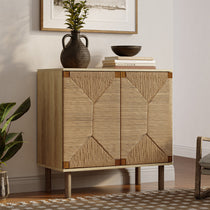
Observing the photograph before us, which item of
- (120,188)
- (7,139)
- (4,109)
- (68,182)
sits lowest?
(120,188)

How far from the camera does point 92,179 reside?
16.0 feet

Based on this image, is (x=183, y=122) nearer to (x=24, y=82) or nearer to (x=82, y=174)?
(x=82, y=174)

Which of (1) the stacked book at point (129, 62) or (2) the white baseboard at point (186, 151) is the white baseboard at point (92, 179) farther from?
(2) the white baseboard at point (186, 151)

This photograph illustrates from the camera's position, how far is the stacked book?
456 cm

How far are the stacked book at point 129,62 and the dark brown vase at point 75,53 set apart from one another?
21 centimetres

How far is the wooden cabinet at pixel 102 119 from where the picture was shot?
14.0 feet

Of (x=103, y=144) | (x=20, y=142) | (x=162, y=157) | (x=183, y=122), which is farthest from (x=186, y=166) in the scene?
(x=20, y=142)

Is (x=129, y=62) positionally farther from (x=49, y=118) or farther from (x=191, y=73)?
(x=191, y=73)

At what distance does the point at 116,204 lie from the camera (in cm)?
404

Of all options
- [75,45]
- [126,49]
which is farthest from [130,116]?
[75,45]

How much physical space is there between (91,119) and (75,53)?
53 centimetres

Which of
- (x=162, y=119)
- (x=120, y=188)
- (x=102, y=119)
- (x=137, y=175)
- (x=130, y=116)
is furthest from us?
(x=137, y=175)

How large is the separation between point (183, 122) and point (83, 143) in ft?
9.42

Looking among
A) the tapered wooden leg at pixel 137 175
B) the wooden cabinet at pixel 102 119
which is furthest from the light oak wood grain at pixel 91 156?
the tapered wooden leg at pixel 137 175
